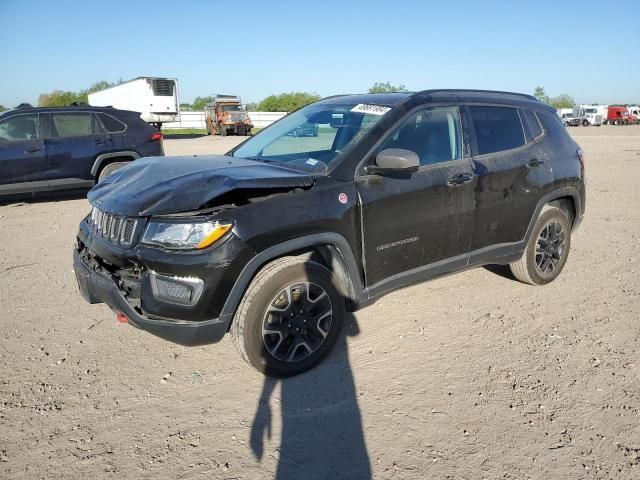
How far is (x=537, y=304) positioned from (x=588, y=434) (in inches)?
73.5

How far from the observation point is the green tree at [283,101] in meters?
85.1

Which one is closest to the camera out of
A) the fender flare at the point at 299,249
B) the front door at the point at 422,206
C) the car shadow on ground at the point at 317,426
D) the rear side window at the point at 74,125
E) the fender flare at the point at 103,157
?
the car shadow on ground at the point at 317,426

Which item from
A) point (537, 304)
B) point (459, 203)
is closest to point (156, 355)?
point (459, 203)

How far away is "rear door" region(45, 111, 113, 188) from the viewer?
27.3 feet

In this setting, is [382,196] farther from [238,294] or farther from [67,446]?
[67,446]

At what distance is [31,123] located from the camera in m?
8.30

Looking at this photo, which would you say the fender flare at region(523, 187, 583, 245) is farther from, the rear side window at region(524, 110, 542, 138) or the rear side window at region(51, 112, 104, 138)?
the rear side window at region(51, 112, 104, 138)

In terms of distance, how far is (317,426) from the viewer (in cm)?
265

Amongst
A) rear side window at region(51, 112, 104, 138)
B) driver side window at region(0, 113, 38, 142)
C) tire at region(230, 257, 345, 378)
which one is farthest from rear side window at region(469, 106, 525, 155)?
driver side window at region(0, 113, 38, 142)

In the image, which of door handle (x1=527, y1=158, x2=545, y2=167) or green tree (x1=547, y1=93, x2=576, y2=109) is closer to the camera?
door handle (x1=527, y1=158, x2=545, y2=167)

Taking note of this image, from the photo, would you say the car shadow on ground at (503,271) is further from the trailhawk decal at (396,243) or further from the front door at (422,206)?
the trailhawk decal at (396,243)

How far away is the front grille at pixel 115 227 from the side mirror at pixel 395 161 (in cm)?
161

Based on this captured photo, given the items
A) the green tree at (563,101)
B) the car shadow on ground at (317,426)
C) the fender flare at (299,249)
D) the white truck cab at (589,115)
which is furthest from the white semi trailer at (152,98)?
the green tree at (563,101)

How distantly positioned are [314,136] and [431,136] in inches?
37.3
